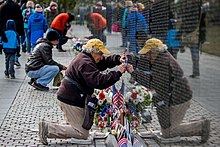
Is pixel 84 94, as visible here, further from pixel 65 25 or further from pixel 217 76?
pixel 65 25

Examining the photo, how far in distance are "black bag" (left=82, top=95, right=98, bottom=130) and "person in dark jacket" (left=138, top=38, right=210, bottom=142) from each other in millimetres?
851

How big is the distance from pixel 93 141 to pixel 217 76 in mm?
3166

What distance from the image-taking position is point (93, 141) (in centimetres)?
654

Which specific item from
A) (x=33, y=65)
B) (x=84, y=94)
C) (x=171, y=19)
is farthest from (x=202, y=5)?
(x=33, y=65)

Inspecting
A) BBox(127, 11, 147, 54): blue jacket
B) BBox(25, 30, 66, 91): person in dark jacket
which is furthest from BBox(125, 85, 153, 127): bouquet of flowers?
BBox(25, 30, 66, 91): person in dark jacket

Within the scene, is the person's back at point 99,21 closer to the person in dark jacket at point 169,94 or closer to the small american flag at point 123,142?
the person in dark jacket at point 169,94

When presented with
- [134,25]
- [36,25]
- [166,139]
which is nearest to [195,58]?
[166,139]

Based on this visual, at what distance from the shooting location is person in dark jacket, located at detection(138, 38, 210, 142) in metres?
5.02

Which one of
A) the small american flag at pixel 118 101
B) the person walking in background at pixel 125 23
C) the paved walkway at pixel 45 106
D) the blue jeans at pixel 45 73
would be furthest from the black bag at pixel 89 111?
the blue jeans at pixel 45 73

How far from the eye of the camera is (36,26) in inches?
610

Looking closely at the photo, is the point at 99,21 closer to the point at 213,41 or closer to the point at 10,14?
the point at 10,14

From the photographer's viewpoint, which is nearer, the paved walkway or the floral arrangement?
the paved walkway

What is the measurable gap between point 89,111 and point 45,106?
286 cm

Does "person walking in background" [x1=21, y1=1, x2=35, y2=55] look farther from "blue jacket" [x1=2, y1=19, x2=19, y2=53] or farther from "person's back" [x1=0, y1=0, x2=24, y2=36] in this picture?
"blue jacket" [x1=2, y1=19, x2=19, y2=53]
